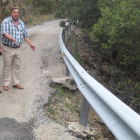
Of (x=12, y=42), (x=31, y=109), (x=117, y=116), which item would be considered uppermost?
(x=12, y=42)

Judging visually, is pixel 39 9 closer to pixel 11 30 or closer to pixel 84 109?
pixel 11 30

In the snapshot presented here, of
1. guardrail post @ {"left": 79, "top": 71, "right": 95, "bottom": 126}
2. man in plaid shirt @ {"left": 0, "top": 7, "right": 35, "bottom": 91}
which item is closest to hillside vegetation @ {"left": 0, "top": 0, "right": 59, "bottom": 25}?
man in plaid shirt @ {"left": 0, "top": 7, "right": 35, "bottom": 91}

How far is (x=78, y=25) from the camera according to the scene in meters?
11.6

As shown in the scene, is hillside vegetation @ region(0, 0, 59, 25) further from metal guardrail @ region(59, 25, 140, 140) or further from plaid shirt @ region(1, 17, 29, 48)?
metal guardrail @ region(59, 25, 140, 140)

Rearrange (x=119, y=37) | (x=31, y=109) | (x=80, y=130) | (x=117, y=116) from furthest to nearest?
(x=119, y=37)
(x=31, y=109)
(x=80, y=130)
(x=117, y=116)

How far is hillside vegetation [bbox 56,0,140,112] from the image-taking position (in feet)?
23.9

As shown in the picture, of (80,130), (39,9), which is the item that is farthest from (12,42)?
(39,9)

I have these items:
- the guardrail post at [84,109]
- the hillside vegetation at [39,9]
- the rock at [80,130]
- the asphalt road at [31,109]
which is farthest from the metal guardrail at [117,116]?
the hillside vegetation at [39,9]

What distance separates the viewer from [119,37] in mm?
7934

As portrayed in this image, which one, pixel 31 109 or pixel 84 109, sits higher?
→ pixel 84 109

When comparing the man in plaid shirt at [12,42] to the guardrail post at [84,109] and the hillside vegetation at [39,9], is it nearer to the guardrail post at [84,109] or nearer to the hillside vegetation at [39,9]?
the guardrail post at [84,109]

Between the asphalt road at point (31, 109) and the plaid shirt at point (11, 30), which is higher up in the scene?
the plaid shirt at point (11, 30)

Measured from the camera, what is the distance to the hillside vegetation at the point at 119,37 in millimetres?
7293

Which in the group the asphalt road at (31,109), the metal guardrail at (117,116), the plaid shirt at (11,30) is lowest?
the asphalt road at (31,109)
